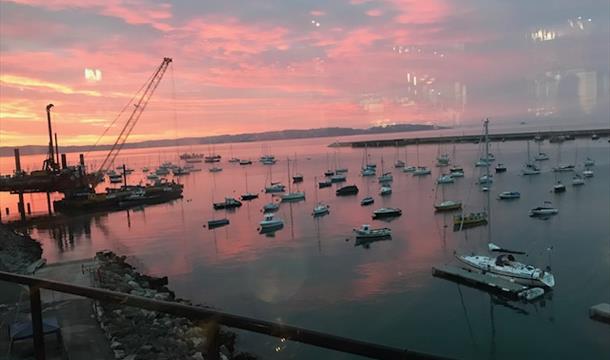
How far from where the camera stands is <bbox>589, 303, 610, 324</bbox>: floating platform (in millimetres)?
11391

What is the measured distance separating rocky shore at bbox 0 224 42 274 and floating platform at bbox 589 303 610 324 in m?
15.0

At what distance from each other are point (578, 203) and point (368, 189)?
17024 mm

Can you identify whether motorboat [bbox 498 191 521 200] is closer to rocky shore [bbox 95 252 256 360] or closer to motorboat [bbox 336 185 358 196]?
motorboat [bbox 336 185 358 196]

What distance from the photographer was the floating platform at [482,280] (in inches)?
533

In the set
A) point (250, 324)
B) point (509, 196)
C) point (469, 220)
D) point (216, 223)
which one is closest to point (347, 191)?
point (509, 196)

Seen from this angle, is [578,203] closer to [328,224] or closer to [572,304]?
[328,224]

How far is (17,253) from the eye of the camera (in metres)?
18.4

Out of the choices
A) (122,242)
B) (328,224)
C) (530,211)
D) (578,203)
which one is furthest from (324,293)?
(578,203)

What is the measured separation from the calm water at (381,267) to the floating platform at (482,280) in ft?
1.28

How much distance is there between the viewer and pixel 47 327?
496cm

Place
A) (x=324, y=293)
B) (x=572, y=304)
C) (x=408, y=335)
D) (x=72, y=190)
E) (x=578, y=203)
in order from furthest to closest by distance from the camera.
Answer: (x=72, y=190) < (x=578, y=203) < (x=324, y=293) < (x=572, y=304) < (x=408, y=335)

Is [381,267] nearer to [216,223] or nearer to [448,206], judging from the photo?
[216,223]

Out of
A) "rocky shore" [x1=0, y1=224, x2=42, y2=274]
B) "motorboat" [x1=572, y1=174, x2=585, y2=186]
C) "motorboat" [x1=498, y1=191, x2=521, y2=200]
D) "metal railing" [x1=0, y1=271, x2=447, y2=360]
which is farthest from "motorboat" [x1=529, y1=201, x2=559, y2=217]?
"metal railing" [x1=0, y1=271, x2=447, y2=360]

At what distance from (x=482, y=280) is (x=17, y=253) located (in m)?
16.8
